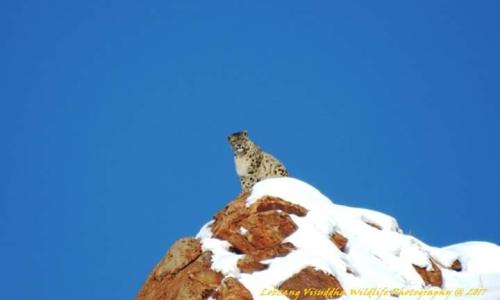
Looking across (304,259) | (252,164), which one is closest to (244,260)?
Answer: (304,259)

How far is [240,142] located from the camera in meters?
20.4

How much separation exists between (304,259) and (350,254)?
5.74 ft

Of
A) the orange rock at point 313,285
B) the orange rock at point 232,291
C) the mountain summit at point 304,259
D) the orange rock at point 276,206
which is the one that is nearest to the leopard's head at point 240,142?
the mountain summit at point 304,259

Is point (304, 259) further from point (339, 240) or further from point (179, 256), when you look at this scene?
point (179, 256)

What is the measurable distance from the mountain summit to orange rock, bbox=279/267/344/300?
2cm

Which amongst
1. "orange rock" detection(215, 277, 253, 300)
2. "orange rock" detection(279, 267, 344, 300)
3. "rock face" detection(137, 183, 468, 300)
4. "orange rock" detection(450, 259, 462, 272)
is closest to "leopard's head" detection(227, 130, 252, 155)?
"rock face" detection(137, 183, 468, 300)

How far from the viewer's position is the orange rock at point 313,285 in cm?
1296

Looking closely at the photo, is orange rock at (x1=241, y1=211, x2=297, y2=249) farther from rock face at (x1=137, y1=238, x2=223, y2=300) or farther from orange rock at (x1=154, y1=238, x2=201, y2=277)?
orange rock at (x1=154, y1=238, x2=201, y2=277)

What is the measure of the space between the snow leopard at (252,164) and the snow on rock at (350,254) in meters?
3.34

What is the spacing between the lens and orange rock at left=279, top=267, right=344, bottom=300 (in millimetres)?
12961

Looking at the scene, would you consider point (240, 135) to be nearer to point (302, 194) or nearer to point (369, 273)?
point (302, 194)

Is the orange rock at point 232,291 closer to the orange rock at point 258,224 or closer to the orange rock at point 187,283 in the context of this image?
the orange rock at point 187,283

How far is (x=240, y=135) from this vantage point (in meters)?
20.6

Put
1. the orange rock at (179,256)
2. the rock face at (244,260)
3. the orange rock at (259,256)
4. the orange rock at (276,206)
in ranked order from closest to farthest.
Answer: the rock face at (244,260) → the orange rock at (259,256) → the orange rock at (179,256) → the orange rock at (276,206)
